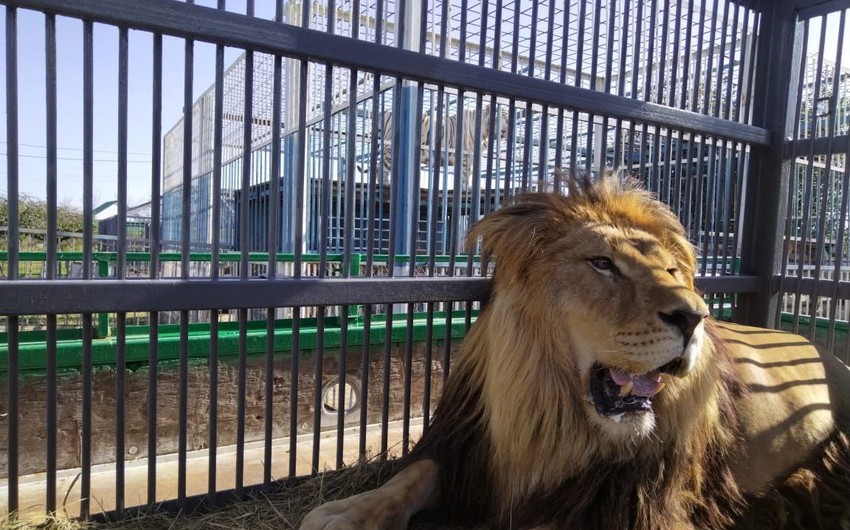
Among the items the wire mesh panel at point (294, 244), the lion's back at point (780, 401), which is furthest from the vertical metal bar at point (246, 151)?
the lion's back at point (780, 401)

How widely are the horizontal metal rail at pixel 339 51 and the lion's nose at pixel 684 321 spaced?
1.18 meters

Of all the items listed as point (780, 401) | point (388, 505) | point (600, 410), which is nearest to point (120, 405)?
point (388, 505)

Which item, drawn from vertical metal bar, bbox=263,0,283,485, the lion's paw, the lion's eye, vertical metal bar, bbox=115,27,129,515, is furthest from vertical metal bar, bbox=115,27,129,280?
the lion's eye

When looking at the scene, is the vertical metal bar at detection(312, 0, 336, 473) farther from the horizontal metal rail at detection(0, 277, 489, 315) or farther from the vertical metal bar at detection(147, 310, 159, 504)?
the vertical metal bar at detection(147, 310, 159, 504)

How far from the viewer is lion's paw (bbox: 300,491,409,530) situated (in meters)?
1.77

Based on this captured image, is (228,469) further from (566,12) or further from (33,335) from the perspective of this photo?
(566,12)

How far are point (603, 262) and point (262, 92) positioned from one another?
6165 mm

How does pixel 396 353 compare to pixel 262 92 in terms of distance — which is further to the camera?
pixel 262 92

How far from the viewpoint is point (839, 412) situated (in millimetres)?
2482

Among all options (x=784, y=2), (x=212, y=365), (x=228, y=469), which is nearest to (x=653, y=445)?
(x=212, y=365)

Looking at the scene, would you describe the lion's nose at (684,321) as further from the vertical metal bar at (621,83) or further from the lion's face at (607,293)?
the vertical metal bar at (621,83)

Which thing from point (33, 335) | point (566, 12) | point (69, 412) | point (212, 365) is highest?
point (566, 12)

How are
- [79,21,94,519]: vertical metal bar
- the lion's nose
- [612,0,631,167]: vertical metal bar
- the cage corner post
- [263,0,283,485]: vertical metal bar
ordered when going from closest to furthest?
1. the lion's nose
2. [79,21,94,519]: vertical metal bar
3. [263,0,283,485]: vertical metal bar
4. [612,0,631,167]: vertical metal bar
5. the cage corner post

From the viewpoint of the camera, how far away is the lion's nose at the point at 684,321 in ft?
5.30
